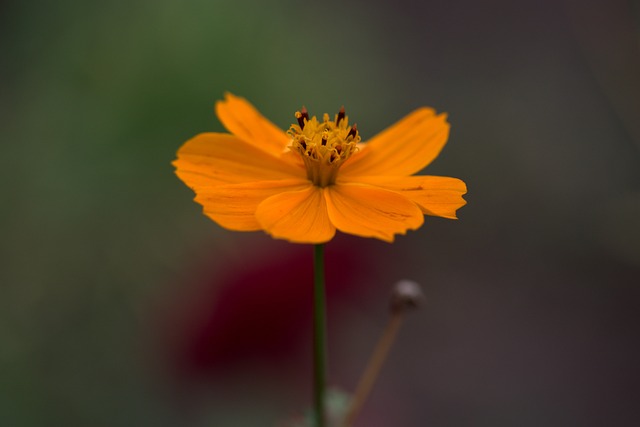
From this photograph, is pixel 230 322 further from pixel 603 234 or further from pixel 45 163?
pixel 603 234

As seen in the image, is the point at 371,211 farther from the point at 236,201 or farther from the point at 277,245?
the point at 277,245

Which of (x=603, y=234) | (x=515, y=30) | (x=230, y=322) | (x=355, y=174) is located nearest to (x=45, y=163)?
(x=230, y=322)

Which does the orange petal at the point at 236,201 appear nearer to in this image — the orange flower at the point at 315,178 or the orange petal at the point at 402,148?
the orange flower at the point at 315,178

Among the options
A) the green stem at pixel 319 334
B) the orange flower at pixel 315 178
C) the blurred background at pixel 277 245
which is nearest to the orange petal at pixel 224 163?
the orange flower at pixel 315 178

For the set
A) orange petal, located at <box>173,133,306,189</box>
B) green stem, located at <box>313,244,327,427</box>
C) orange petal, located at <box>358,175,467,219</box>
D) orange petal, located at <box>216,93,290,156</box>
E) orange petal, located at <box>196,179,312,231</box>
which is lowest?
green stem, located at <box>313,244,327,427</box>

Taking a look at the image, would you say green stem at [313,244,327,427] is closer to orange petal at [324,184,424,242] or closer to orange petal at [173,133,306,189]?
orange petal at [324,184,424,242]

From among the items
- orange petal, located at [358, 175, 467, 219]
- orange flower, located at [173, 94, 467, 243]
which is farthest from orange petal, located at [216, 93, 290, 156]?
orange petal, located at [358, 175, 467, 219]

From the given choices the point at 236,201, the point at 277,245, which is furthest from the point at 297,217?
the point at 277,245
